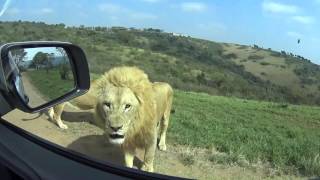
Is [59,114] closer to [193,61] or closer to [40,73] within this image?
[40,73]

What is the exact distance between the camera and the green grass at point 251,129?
4.86 feet

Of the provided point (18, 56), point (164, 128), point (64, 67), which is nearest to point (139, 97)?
point (164, 128)

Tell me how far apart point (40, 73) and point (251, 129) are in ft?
2.39

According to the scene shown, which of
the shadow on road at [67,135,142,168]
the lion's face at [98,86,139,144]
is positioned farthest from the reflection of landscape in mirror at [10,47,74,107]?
the lion's face at [98,86,139,144]

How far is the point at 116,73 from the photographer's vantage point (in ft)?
5.66

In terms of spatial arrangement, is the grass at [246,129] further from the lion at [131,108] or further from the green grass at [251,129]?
the lion at [131,108]

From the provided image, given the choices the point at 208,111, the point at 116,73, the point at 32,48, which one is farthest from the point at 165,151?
the point at 32,48

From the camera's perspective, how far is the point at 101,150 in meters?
1.44

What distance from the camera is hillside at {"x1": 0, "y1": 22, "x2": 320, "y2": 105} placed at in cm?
174

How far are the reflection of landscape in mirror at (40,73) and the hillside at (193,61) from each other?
0.20 m

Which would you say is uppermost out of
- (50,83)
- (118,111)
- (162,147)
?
(50,83)

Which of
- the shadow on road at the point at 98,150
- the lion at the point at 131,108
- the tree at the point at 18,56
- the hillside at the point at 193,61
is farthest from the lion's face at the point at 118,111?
the tree at the point at 18,56

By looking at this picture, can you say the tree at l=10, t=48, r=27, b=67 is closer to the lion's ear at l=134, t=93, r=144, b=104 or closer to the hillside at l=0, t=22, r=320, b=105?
the hillside at l=0, t=22, r=320, b=105

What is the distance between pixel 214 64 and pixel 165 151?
16.8 inches
